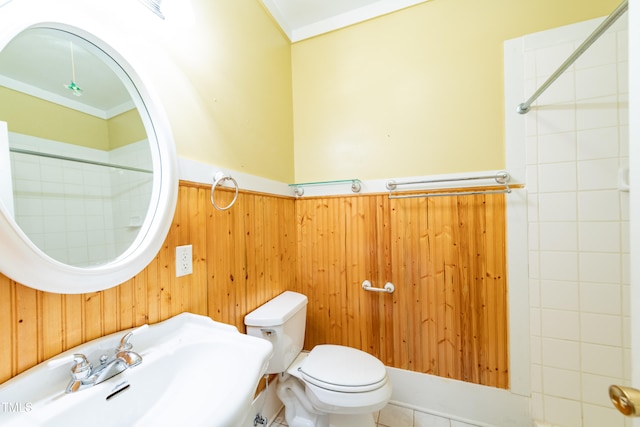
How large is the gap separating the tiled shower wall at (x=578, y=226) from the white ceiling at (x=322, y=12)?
91cm

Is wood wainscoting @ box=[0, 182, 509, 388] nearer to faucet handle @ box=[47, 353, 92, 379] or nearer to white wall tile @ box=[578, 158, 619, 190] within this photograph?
faucet handle @ box=[47, 353, 92, 379]

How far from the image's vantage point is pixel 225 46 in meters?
1.18

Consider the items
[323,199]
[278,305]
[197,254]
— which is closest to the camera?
[197,254]

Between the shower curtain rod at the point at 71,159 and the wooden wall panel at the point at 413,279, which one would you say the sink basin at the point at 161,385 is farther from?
the wooden wall panel at the point at 413,279

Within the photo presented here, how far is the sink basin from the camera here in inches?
19.6

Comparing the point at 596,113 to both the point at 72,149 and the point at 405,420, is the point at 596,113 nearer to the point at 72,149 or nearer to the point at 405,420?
the point at 405,420

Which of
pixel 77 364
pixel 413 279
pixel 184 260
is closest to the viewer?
pixel 77 364

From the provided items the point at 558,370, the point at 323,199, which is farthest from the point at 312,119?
the point at 558,370

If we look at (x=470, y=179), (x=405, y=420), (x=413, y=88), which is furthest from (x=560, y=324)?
(x=413, y=88)

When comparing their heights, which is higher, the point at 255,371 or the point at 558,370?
Answer: the point at 255,371

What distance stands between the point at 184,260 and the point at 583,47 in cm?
168

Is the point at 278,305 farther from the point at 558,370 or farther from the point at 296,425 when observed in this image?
the point at 558,370

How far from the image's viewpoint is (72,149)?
0.66 metres

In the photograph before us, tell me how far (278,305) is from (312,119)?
1325mm
